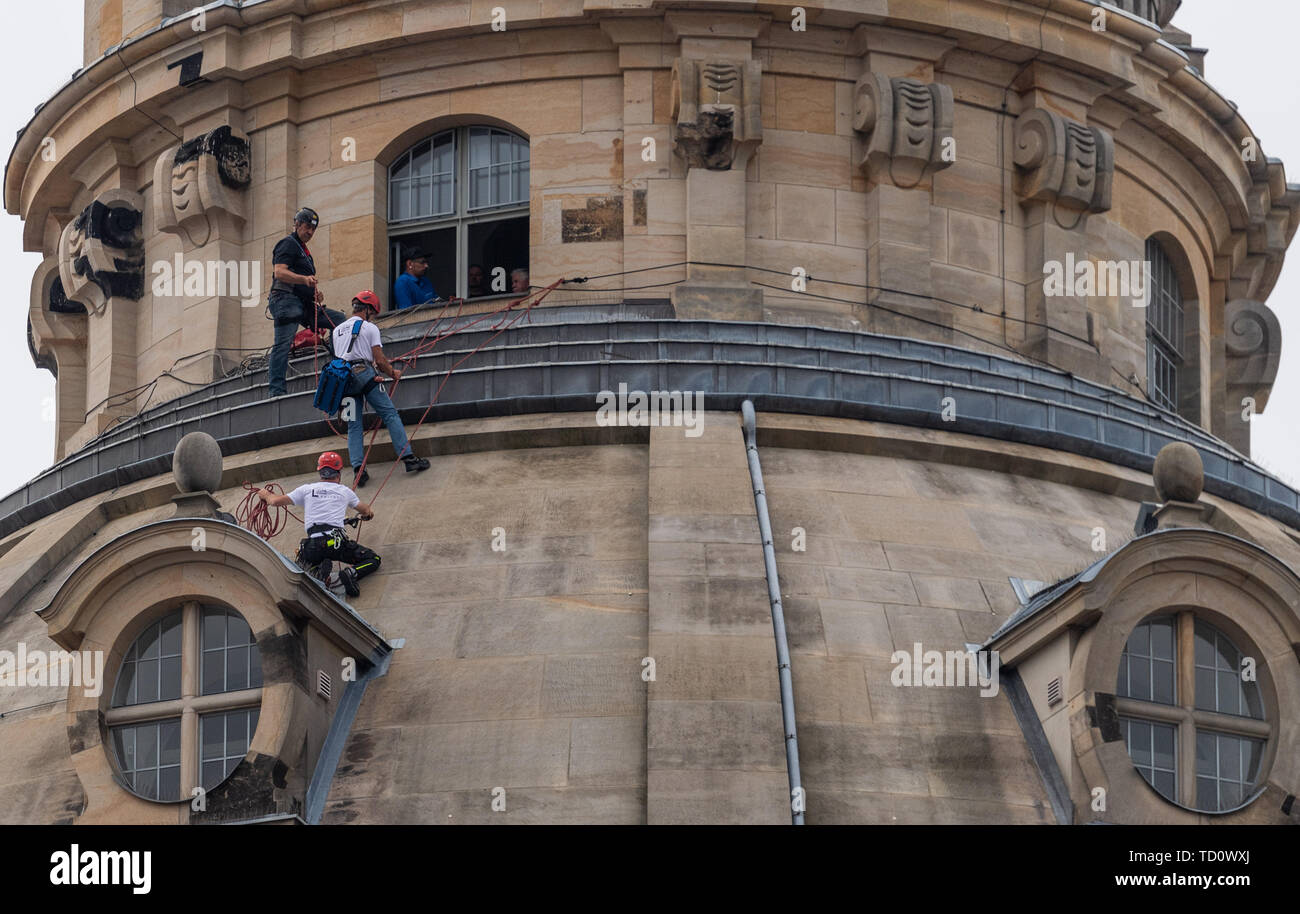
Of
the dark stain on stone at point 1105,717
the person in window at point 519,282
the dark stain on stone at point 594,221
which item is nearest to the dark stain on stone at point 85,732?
the dark stain on stone at point 1105,717

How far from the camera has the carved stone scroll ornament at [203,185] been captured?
137 feet

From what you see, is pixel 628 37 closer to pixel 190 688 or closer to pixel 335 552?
pixel 335 552

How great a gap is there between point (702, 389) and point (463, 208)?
6.09 m

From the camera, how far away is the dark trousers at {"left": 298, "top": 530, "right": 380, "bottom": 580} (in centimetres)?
3297

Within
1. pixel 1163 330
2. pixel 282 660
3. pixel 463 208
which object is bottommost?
pixel 282 660

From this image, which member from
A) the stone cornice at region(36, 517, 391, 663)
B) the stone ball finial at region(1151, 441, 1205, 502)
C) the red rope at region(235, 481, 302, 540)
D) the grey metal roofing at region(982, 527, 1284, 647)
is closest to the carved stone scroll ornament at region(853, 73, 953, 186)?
the grey metal roofing at region(982, 527, 1284, 647)

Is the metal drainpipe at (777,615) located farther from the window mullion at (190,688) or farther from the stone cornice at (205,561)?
the window mullion at (190,688)

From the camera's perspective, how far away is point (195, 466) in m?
32.6

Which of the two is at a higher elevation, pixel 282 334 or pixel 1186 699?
pixel 282 334

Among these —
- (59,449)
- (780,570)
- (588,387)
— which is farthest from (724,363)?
(59,449)

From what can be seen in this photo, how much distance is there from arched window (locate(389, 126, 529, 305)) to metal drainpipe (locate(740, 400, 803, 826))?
570 cm

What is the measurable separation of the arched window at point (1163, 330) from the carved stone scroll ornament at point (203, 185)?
12.8 m

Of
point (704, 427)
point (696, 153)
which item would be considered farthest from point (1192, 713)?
point (696, 153)

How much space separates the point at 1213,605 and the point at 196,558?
10.4 meters
